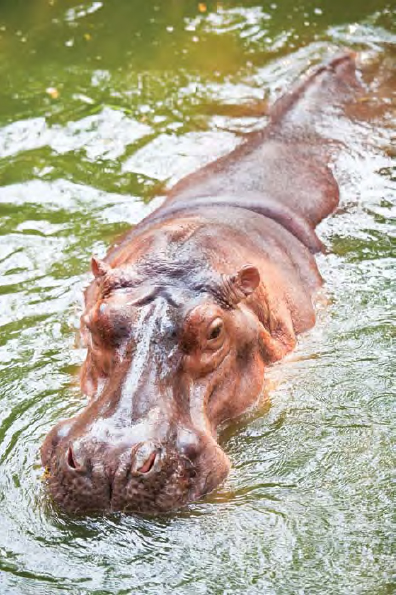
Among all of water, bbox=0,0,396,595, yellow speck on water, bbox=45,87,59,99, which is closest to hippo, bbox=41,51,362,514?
water, bbox=0,0,396,595

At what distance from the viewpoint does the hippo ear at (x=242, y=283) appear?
5.42 meters

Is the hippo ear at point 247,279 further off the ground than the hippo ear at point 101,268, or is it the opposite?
the hippo ear at point 101,268

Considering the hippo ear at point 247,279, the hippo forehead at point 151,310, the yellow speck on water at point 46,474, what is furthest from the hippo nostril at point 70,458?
the hippo ear at point 247,279

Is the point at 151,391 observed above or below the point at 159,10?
above

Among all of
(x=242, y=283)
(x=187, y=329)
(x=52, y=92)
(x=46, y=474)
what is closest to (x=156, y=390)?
(x=187, y=329)

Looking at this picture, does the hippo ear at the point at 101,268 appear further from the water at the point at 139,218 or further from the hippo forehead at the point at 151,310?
the water at the point at 139,218

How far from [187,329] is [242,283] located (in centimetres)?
71

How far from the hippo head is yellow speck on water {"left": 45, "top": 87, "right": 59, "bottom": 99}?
4.61 metres

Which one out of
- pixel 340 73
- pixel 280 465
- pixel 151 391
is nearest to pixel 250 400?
pixel 280 465

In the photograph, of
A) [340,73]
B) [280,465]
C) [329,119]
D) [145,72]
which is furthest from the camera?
[145,72]

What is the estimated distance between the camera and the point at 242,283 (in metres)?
5.53

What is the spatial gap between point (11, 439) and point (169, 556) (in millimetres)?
1269

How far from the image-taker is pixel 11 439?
17.4 ft

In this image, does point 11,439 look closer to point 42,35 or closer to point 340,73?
point 340,73
